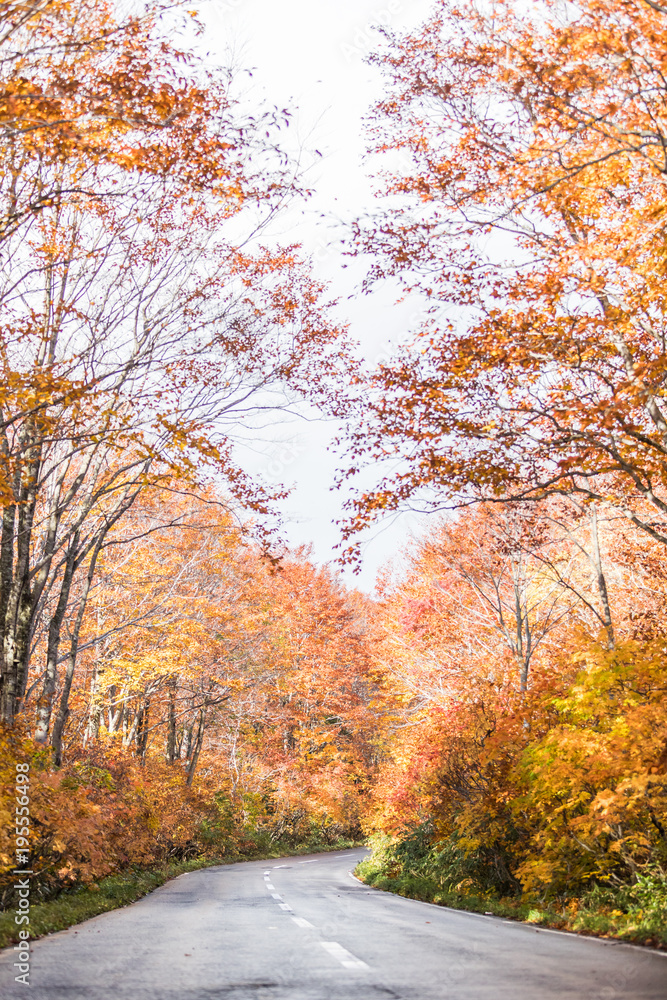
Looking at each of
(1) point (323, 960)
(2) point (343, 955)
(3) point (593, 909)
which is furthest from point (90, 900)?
(3) point (593, 909)

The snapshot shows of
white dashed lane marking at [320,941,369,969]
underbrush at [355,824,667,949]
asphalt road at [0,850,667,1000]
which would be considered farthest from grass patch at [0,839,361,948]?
underbrush at [355,824,667,949]

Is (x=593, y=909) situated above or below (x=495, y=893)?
above

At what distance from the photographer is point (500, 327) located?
A: 10289 millimetres

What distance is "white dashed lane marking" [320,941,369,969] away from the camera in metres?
6.52

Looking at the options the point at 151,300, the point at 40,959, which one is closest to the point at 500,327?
the point at 151,300

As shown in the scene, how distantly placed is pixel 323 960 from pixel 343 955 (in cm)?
34

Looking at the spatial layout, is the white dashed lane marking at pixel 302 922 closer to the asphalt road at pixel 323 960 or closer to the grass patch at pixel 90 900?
the asphalt road at pixel 323 960

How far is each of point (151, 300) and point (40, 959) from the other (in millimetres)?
9491

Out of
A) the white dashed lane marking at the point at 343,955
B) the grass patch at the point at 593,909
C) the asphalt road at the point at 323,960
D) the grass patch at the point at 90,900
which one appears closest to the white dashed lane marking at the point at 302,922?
the asphalt road at the point at 323,960

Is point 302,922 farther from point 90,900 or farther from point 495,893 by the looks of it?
point 495,893

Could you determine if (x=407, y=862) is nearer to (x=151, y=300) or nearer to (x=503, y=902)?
(x=503, y=902)

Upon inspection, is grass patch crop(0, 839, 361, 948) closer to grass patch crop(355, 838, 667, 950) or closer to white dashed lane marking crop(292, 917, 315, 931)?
white dashed lane marking crop(292, 917, 315, 931)

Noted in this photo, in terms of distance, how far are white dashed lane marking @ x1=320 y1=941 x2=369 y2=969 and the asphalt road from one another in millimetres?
11

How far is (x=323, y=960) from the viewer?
6.82 metres
